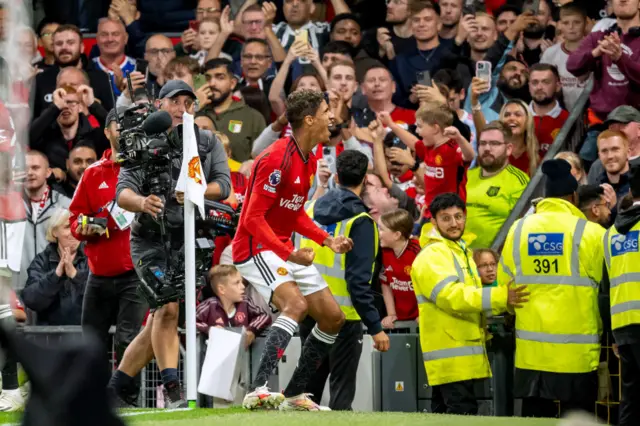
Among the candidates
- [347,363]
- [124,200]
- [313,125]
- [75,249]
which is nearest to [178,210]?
[124,200]

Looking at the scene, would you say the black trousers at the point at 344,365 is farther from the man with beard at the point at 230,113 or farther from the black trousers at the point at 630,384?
the man with beard at the point at 230,113

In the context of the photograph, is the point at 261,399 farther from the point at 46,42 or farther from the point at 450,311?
the point at 46,42

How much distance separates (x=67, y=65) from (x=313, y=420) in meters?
9.06

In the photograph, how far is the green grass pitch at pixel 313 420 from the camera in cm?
774

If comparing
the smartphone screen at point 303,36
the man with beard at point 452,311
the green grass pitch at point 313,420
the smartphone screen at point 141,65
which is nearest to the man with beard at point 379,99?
the smartphone screen at point 303,36

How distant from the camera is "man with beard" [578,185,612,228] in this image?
10.5m

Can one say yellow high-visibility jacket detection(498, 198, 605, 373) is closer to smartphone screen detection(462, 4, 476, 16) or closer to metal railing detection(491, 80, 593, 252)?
metal railing detection(491, 80, 593, 252)

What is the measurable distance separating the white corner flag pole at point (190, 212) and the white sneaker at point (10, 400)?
1.45 meters

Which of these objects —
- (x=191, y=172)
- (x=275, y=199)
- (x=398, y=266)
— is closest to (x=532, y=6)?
(x=398, y=266)

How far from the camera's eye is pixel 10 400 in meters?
9.73

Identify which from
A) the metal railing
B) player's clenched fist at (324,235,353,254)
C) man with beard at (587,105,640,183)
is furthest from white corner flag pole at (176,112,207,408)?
man with beard at (587,105,640,183)

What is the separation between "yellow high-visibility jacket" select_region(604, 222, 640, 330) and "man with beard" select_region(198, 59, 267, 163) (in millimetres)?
6101

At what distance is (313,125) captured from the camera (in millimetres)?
9398

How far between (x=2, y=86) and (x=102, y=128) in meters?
8.24
